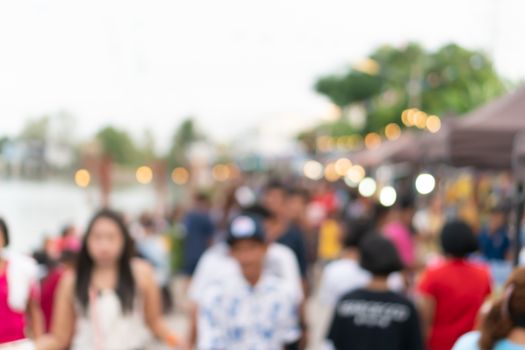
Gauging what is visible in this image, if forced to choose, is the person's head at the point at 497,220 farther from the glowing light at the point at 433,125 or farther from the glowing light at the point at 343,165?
the glowing light at the point at 343,165

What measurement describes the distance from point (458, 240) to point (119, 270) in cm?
203

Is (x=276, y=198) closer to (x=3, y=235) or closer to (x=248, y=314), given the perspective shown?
(x=248, y=314)

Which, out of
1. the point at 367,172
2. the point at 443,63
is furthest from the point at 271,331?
the point at 443,63

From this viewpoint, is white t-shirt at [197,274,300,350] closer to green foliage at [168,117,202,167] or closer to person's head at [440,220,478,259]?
person's head at [440,220,478,259]

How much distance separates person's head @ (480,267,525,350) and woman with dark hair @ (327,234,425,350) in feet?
5.35

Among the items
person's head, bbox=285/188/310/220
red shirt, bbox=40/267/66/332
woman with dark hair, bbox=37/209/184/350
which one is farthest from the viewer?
person's head, bbox=285/188/310/220

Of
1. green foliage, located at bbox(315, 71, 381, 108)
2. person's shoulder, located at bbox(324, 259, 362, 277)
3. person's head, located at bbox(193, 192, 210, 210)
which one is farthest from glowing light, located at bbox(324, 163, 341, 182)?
person's shoulder, located at bbox(324, 259, 362, 277)

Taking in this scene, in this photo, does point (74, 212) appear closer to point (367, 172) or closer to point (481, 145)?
point (367, 172)

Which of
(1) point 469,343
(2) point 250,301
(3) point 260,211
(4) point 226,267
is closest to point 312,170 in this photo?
(3) point 260,211

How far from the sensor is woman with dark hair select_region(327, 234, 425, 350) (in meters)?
4.54

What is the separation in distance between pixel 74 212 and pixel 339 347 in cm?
2890

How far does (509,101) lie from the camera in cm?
707

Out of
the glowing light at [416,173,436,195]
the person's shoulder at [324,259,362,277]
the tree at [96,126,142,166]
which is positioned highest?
the tree at [96,126,142,166]

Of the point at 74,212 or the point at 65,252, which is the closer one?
the point at 65,252
